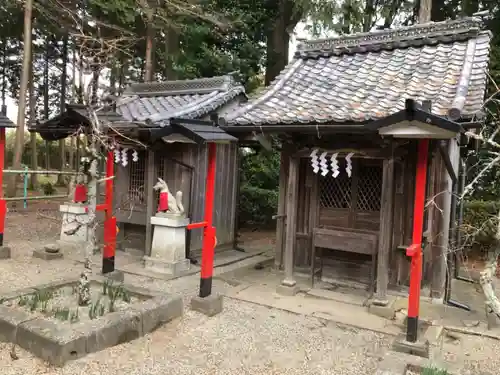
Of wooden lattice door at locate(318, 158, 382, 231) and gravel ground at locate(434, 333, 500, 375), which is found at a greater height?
wooden lattice door at locate(318, 158, 382, 231)

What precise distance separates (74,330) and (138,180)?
568 cm

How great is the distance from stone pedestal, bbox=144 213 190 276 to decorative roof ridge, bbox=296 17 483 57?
15.9 feet

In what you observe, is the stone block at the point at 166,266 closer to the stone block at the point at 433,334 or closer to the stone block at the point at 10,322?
the stone block at the point at 10,322

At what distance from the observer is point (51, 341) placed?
4.26 metres

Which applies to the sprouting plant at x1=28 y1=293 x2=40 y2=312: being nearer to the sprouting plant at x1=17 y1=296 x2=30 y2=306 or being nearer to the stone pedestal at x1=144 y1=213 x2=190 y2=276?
the sprouting plant at x1=17 y1=296 x2=30 y2=306

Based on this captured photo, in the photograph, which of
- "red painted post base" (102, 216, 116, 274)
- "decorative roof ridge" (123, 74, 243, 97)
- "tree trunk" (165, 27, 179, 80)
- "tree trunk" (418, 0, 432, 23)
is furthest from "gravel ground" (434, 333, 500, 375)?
"tree trunk" (165, 27, 179, 80)

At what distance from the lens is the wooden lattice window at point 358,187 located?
7.27 meters

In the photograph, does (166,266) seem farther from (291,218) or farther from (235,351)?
(235,351)

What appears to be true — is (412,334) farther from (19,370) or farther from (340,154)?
(19,370)

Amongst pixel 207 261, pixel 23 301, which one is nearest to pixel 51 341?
pixel 23 301

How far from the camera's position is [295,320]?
20.0ft

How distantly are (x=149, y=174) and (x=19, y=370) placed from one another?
18.1 ft

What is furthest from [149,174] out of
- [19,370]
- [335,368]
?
[335,368]

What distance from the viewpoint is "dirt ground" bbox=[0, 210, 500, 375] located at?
439 cm
